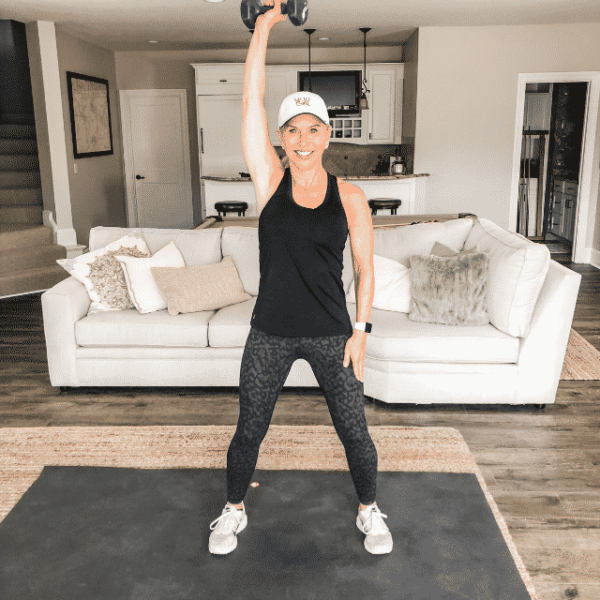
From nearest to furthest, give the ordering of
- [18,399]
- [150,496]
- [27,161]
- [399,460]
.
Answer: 1. [150,496]
2. [399,460]
3. [18,399]
4. [27,161]

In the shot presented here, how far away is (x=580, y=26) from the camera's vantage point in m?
6.65

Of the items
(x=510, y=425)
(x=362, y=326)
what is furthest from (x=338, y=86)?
(x=362, y=326)

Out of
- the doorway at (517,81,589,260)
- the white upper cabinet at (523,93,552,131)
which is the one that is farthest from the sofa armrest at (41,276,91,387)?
the white upper cabinet at (523,93,552,131)

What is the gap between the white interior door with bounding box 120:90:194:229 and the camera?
8.49m

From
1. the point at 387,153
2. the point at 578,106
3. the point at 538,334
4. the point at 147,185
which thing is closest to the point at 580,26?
the point at 578,106

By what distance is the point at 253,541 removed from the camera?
201 centimetres

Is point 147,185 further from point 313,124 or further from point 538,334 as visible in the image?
point 313,124

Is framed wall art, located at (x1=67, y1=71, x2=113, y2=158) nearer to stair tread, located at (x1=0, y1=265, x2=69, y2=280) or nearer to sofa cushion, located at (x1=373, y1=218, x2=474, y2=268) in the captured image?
stair tread, located at (x1=0, y1=265, x2=69, y2=280)

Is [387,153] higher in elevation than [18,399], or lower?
higher

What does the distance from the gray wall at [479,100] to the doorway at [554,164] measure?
101 millimetres

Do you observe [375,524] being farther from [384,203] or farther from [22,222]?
[22,222]

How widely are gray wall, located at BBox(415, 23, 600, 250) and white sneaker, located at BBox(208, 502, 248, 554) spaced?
19.3 feet

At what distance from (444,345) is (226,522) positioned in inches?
60.2

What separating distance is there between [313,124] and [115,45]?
7128mm
